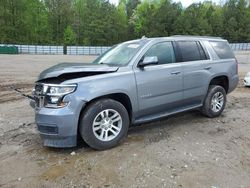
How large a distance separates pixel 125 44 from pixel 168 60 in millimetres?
897

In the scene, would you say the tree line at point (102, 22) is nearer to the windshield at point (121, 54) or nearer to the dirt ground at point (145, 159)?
the windshield at point (121, 54)

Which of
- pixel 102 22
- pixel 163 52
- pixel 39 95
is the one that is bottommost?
pixel 39 95

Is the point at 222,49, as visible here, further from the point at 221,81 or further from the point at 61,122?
the point at 61,122

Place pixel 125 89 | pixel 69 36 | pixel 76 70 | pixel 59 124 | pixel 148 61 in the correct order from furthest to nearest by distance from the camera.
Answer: pixel 69 36
pixel 148 61
pixel 125 89
pixel 76 70
pixel 59 124

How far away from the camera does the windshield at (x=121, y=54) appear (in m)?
5.35

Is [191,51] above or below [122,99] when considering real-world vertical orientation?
above

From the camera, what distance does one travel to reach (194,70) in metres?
6.03

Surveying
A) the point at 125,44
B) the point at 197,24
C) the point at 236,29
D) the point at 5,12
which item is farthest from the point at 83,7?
the point at 125,44

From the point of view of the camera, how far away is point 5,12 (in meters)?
67.0

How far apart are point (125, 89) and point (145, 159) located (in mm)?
1144

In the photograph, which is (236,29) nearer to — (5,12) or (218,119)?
(5,12)

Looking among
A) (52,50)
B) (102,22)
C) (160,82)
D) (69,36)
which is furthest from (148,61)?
(102,22)

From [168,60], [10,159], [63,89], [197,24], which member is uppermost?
[197,24]

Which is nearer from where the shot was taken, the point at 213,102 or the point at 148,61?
the point at 148,61
